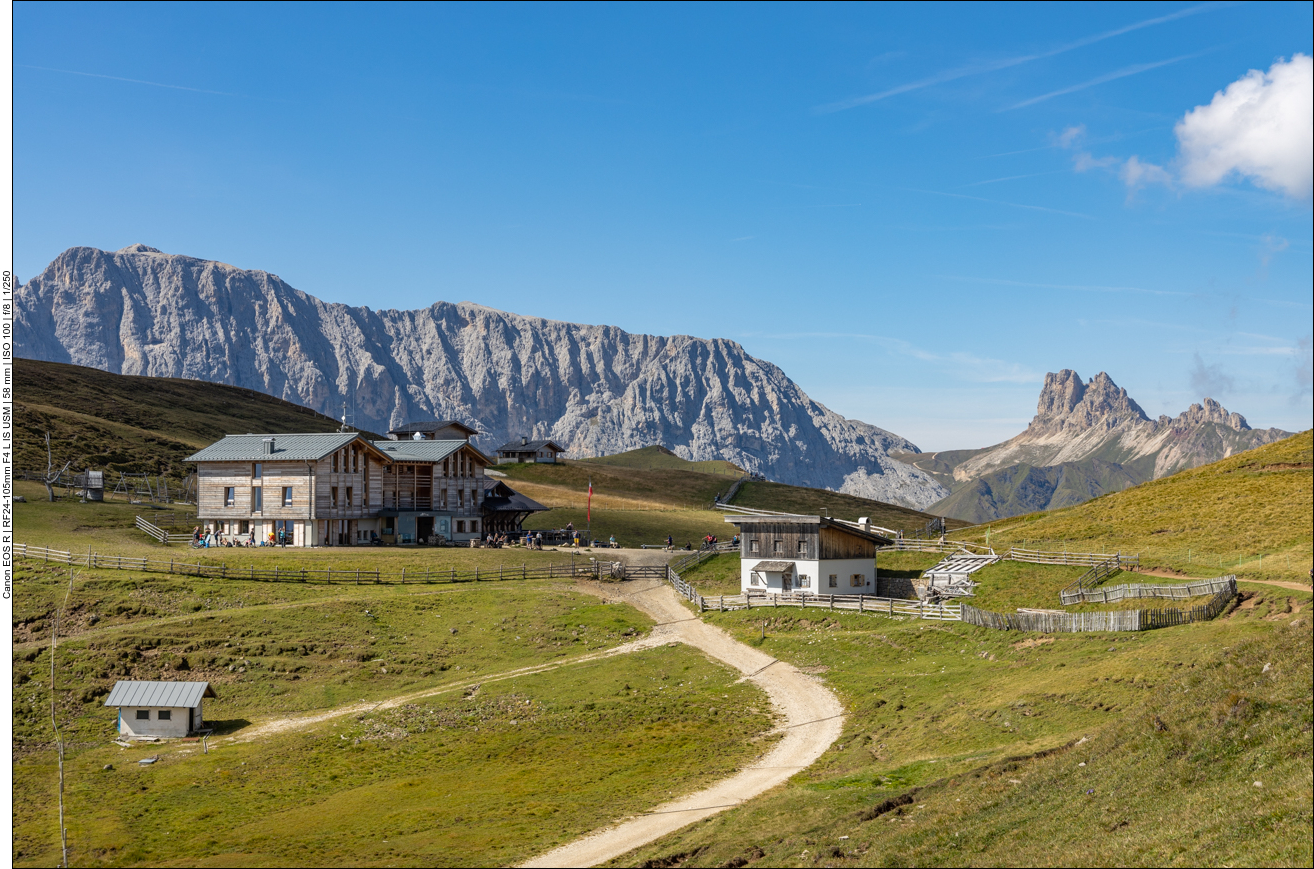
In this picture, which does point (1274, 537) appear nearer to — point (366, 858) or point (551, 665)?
point (551, 665)

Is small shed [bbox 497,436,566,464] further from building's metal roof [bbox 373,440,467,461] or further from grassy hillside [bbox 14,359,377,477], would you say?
building's metal roof [bbox 373,440,467,461]

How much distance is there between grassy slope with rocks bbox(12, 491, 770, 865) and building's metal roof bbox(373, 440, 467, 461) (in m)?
20.7

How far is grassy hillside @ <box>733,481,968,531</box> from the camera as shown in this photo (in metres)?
141

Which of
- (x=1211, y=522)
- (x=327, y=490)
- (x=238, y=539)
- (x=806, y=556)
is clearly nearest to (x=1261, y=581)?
(x=1211, y=522)

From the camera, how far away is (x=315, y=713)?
49.1 metres

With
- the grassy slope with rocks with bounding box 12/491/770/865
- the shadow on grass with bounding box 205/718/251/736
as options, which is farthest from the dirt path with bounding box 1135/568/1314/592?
the shadow on grass with bounding box 205/718/251/736

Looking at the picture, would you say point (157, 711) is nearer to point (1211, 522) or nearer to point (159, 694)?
point (159, 694)

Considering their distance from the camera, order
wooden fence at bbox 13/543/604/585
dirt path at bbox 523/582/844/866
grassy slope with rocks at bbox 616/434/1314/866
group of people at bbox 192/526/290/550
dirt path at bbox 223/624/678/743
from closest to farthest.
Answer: grassy slope with rocks at bbox 616/434/1314/866
dirt path at bbox 523/582/844/866
dirt path at bbox 223/624/678/743
wooden fence at bbox 13/543/604/585
group of people at bbox 192/526/290/550

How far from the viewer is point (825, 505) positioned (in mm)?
151500

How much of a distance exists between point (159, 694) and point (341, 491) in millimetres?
39878

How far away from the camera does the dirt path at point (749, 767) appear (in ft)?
96.3

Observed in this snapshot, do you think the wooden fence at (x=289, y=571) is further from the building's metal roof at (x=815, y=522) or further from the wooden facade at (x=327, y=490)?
the wooden facade at (x=327, y=490)

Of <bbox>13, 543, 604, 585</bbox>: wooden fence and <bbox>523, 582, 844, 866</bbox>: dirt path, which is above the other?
<bbox>13, 543, 604, 585</bbox>: wooden fence

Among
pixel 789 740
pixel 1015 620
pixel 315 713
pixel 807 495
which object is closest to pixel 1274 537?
pixel 1015 620
